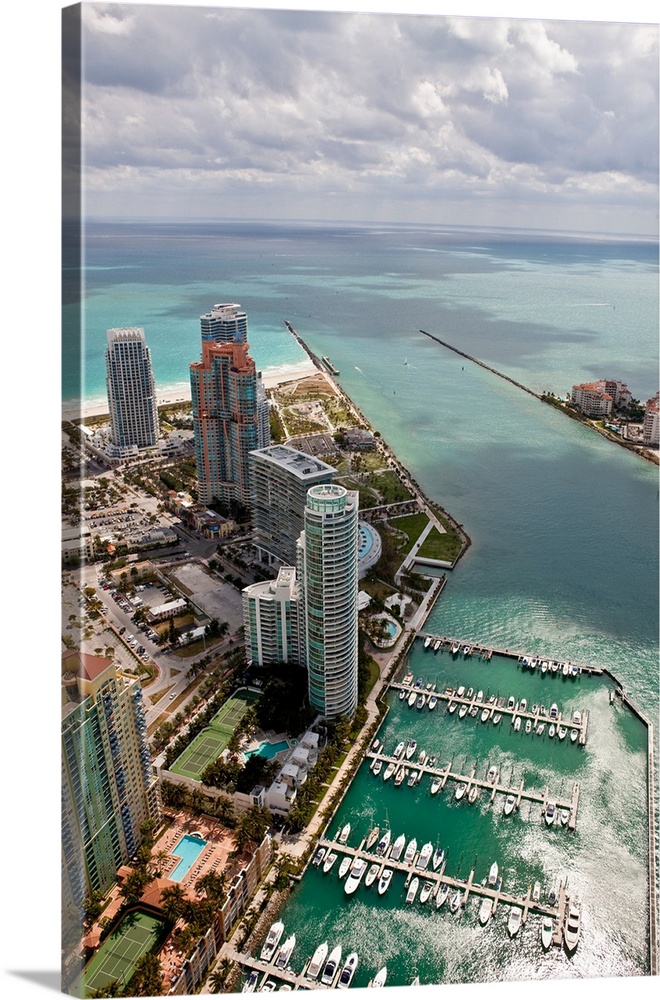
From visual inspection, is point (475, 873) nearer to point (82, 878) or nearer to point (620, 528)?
point (82, 878)

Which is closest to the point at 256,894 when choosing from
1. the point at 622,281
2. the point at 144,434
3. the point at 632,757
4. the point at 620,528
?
the point at 632,757

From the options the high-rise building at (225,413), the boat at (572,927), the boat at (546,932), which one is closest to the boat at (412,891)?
the boat at (546,932)

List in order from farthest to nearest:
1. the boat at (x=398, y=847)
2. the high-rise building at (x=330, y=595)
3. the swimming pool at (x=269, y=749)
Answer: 1. the swimming pool at (x=269, y=749)
2. the high-rise building at (x=330, y=595)
3. the boat at (x=398, y=847)

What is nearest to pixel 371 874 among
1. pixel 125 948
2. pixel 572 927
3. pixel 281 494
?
pixel 572 927

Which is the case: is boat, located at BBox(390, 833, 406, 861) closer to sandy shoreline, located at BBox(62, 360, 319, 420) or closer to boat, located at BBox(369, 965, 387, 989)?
boat, located at BBox(369, 965, 387, 989)

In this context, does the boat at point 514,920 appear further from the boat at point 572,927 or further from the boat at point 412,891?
the boat at point 412,891

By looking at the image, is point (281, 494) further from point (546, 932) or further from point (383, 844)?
point (546, 932)
